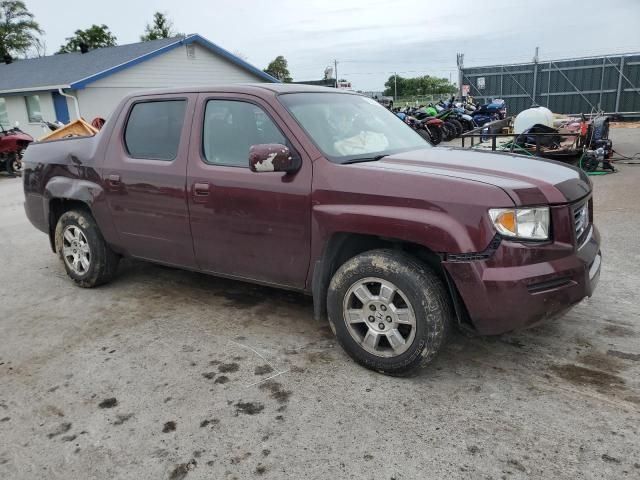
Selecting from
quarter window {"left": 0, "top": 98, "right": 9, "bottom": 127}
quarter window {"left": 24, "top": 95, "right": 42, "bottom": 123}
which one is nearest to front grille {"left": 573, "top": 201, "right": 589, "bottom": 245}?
quarter window {"left": 24, "top": 95, "right": 42, "bottom": 123}

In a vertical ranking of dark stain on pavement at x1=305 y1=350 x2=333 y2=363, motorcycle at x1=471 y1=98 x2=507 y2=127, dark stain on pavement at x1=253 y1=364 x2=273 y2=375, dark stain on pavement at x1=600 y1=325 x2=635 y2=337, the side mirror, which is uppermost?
the side mirror

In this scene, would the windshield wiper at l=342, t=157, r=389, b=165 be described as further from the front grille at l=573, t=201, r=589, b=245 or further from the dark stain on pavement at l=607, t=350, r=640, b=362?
the dark stain on pavement at l=607, t=350, r=640, b=362

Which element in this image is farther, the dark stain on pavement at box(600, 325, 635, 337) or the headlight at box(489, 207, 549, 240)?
the dark stain on pavement at box(600, 325, 635, 337)

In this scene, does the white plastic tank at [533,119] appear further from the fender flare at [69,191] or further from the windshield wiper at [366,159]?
the fender flare at [69,191]

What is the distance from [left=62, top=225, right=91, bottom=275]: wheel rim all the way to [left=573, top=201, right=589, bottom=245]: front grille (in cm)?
404

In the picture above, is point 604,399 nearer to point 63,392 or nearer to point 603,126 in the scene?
point 63,392

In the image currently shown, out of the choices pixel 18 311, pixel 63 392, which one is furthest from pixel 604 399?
pixel 18 311

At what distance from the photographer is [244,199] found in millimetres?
3658

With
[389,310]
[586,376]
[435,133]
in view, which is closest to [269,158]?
[389,310]

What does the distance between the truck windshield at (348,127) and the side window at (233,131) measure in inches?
8.5

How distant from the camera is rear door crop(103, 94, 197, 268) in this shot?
4055 mm

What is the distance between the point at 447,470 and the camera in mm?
2445

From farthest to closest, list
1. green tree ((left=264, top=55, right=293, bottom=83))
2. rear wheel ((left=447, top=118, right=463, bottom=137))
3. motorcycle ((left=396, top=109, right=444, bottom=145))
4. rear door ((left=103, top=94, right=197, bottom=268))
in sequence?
green tree ((left=264, top=55, right=293, bottom=83))
rear wheel ((left=447, top=118, right=463, bottom=137))
motorcycle ((left=396, top=109, right=444, bottom=145))
rear door ((left=103, top=94, right=197, bottom=268))

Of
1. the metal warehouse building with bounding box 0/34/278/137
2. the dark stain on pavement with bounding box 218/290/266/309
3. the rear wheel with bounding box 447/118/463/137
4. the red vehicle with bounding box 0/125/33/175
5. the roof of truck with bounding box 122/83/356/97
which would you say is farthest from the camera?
the metal warehouse building with bounding box 0/34/278/137
